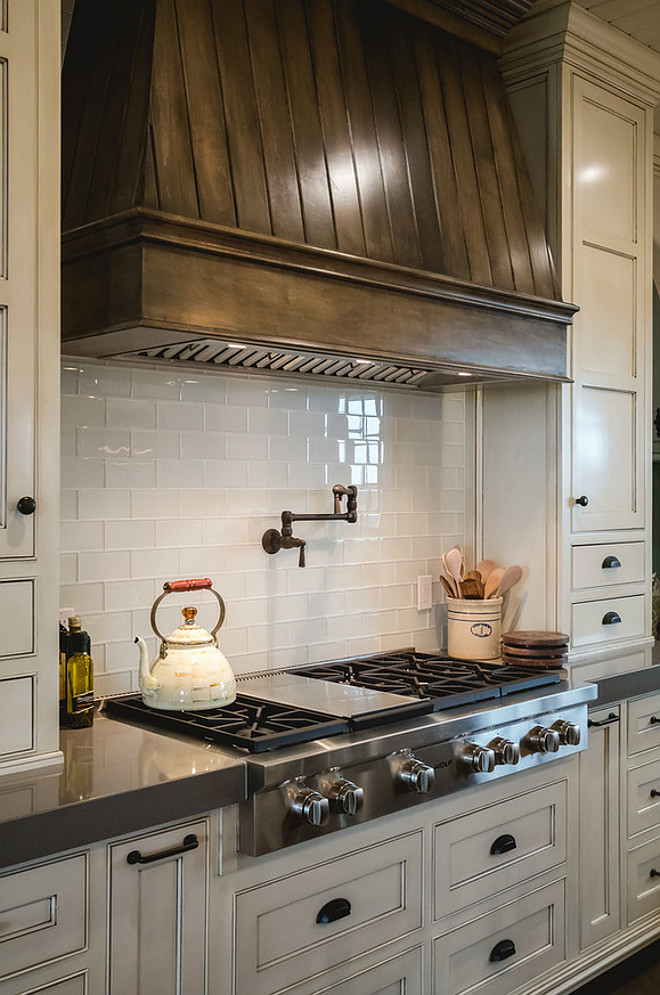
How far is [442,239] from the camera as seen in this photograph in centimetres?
279

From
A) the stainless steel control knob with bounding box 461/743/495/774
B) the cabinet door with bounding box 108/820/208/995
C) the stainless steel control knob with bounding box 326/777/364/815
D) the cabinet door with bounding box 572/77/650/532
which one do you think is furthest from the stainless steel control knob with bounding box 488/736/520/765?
the cabinet door with bounding box 572/77/650/532

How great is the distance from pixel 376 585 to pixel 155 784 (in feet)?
5.00

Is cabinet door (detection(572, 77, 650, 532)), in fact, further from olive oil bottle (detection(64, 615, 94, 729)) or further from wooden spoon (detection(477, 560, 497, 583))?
olive oil bottle (detection(64, 615, 94, 729))

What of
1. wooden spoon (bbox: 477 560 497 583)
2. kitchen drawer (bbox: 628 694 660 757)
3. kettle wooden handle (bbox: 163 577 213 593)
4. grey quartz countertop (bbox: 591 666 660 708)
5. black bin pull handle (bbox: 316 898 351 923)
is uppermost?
kettle wooden handle (bbox: 163 577 213 593)

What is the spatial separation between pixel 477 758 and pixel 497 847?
0.34m

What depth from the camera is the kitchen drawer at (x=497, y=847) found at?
8.13 ft

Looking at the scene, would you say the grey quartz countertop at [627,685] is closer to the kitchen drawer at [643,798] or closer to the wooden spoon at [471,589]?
the kitchen drawer at [643,798]

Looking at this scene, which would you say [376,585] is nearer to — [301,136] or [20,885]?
[301,136]

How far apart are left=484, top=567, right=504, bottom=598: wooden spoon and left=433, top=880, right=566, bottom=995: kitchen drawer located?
3.10 ft

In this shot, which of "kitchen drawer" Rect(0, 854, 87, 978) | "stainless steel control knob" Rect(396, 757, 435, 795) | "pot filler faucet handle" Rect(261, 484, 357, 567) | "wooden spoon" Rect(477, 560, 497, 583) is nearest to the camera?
"kitchen drawer" Rect(0, 854, 87, 978)

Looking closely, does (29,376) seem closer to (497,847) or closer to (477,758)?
(477,758)

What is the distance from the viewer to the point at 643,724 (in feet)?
10.8

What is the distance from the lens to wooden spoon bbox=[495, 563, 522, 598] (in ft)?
11.1

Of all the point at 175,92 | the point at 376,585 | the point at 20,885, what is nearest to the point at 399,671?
the point at 376,585
